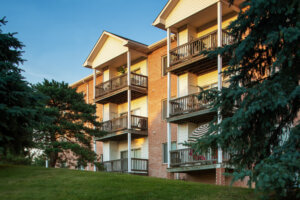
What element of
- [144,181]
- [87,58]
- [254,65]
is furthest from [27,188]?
[87,58]

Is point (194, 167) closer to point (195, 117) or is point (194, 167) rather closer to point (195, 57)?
point (195, 117)

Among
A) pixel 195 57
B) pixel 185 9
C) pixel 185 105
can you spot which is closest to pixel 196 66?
pixel 195 57

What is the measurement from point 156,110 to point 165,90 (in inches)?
64.8

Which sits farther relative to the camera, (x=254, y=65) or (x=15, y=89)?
(x=15, y=89)

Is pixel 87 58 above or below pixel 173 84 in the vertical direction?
above

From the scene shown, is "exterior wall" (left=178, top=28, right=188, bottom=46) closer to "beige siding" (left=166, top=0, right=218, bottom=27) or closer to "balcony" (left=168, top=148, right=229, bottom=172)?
"beige siding" (left=166, top=0, right=218, bottom=27)

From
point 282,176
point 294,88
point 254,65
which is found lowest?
point 282,176

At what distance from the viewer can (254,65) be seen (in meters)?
11.6

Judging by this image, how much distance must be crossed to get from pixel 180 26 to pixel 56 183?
13523 millimetres

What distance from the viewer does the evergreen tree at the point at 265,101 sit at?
916 centimetres

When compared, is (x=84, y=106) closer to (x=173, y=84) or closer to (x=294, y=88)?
(x=173, y=84)

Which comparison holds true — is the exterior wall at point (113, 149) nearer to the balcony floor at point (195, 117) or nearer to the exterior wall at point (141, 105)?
the exterior wall at point (141, 105)

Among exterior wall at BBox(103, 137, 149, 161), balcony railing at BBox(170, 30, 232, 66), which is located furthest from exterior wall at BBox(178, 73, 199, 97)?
exterior wall at BBox(103, 137, 149, 161)

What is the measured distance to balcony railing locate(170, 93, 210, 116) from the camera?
2211 cm
